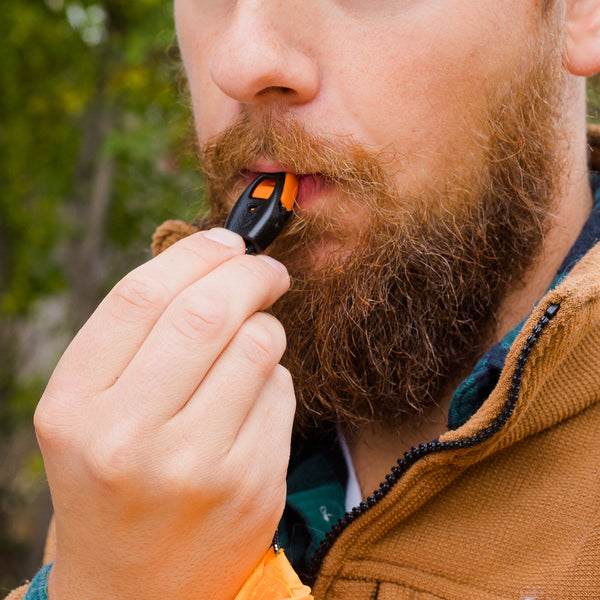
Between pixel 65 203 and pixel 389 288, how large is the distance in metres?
5.49

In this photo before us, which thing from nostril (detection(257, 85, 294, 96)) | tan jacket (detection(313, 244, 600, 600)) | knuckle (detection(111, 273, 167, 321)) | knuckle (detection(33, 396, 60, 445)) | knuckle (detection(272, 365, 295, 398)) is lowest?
tan jacket (detection(313, 244, 600, 600))

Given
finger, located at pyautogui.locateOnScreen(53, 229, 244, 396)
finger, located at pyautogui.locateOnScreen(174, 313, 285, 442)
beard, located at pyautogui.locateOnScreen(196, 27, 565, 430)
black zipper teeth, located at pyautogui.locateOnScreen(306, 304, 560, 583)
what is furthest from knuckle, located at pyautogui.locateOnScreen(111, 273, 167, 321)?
black zipper teeth, located at pyautogui.locateOnScreen(306, 304, 560, 583)

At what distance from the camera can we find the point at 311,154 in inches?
61.6

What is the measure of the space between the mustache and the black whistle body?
4 centimetres

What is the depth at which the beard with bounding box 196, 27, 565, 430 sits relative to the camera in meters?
1.63

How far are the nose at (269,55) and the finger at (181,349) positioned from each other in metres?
0.53

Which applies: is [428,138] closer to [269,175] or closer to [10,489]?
[269,175]

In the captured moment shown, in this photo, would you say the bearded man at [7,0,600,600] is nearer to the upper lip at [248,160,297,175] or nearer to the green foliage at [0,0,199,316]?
the upper lip at [248,160,297,175]

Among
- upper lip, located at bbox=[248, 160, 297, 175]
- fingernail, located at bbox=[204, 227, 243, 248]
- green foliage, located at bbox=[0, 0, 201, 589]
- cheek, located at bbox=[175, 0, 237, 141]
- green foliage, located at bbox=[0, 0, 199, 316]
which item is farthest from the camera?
green foliage, located at bbox=[0, 0, 201, 589]

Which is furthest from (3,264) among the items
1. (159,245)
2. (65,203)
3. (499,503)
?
(499,503)

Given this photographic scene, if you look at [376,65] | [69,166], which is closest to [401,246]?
[376,65]

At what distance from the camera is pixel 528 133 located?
1.75 m

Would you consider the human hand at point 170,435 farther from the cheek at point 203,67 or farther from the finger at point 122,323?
the cheek at point 203,67

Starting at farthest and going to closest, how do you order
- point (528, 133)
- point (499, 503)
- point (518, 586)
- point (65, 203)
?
point (65, 203) → point (528, 133) → point (499, 503) → point (518, 586)
